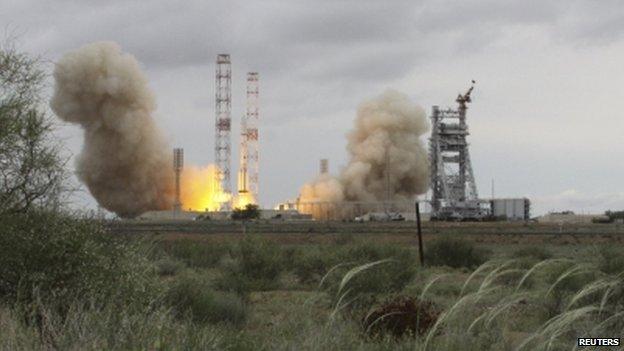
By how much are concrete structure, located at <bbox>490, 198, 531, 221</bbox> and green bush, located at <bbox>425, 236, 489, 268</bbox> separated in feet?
241

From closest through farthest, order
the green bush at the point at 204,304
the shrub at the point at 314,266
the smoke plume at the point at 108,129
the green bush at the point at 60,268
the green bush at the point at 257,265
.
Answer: the green bush at the point at 60,268 → the green bush at the point at 204,304 → the green bush at the point at 257,265 → the shrub at the point at 314,266 → the smoke plume at the point at 108,129

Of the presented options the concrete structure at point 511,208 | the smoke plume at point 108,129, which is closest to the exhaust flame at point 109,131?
the smoke plume at point 108,129

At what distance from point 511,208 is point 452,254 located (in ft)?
252

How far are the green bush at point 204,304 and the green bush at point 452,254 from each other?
13592mm

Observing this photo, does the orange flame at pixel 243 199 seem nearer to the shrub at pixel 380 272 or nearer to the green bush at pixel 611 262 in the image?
the shrub at pixel 380 272

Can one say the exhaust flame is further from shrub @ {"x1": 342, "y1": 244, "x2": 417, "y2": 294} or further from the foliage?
shrub @ {"x1": 342, "y1": 244, "x2": 417, "y2": 294}

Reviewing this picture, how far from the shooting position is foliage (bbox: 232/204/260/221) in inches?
3706

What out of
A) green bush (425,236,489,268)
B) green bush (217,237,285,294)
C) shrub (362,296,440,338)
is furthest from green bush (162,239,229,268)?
shrub (362,296,440,338)

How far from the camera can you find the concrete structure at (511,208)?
10088cm

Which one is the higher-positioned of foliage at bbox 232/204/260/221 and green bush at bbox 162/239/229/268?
foliage at bbox 232/204/260/221

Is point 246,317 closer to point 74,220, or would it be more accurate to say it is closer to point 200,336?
point 74,220

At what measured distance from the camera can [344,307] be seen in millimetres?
13453

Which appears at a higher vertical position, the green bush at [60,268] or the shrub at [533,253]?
the green bush at [60,268]

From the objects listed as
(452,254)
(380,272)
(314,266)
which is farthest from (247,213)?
(380,272)
